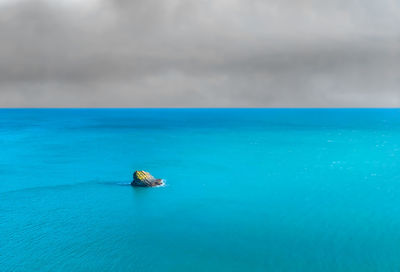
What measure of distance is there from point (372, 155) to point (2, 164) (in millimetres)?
102039

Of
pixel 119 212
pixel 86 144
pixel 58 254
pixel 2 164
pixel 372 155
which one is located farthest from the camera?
pixel 86 144

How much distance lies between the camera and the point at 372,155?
98000 millimetres

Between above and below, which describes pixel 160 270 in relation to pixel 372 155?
below

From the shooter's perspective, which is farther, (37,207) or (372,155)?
(372,155)

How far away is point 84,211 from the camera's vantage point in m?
49.3

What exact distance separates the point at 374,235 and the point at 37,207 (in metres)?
47.5

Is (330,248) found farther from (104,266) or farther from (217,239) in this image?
(104,266)

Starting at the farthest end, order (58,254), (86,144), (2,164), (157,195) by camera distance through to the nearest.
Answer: (86,144)
(2,164)
(157,195)
(58,254)

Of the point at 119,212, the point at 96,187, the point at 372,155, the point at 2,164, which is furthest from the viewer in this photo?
the point at 372,155

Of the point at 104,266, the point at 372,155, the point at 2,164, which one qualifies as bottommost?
the point at 104,266

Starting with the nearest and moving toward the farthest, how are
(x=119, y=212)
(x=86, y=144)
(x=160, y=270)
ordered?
(x=160, y=270)
(x=119, y=212)
(x=86, y=144)

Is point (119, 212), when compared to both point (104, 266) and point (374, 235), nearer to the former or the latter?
point (104, 266)

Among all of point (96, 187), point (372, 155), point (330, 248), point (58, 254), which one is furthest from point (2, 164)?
point (372, 155)

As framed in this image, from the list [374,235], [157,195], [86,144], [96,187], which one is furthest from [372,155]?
[86,144]
